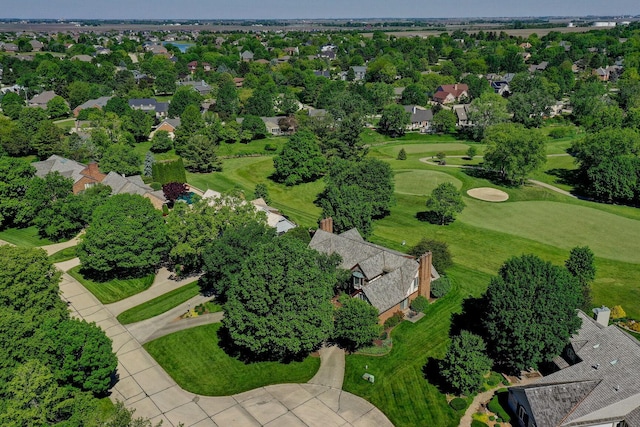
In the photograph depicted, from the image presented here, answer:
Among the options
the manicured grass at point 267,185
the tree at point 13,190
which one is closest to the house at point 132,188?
the manicured grass at point 267,185

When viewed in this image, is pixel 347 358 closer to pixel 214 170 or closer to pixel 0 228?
pixel 0 228

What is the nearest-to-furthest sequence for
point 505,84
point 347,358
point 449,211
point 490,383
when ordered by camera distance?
point 490,383
point 347,358
point 449,211
point 505,84

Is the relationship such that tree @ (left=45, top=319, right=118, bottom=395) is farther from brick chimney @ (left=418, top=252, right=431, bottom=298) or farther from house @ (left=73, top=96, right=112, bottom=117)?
house @ (left=73, top=96, right=112, bottom=117)

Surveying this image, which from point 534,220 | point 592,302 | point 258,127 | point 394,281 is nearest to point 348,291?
point 394,281

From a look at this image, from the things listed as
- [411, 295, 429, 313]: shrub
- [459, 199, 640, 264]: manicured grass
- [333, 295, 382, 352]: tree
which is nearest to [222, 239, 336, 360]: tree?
[333, 295, 382, 352]: tree

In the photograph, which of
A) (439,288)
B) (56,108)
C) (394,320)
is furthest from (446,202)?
(56,108)

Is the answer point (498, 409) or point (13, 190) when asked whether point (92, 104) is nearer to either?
point (13, 190)
